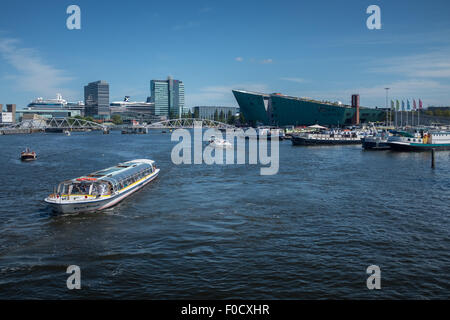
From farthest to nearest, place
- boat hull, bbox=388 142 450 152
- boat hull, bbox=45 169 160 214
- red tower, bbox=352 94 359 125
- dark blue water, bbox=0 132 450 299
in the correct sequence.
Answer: red tower, bbox=352 94 359 125
boat hull, bbox=388 142 450 152
boat hull, bbox=45 169 160 214
dark blue water, bbox=0 132 450 299

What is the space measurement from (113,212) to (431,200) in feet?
67.9

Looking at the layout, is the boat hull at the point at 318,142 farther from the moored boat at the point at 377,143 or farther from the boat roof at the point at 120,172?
the boat roof at the point at 120,172

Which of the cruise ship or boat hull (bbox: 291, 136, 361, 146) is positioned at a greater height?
the cruise ship

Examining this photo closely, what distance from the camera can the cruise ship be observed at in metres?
147

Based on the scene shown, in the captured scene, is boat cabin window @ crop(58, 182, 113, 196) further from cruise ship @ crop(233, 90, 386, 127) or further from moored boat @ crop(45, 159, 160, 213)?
cruise ship @ crop(233, 90, 386, 127)

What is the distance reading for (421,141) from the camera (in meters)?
66.7

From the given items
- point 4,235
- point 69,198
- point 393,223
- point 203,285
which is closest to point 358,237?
point 393,223

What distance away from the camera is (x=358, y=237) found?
60.7ft

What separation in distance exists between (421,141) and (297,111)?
8899cm

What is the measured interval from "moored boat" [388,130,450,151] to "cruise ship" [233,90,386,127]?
76867 mm

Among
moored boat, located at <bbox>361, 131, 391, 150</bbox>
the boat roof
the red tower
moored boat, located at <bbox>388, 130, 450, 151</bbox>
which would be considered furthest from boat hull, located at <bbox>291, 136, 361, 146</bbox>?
the red tower

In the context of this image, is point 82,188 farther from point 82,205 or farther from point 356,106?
point 356,106
